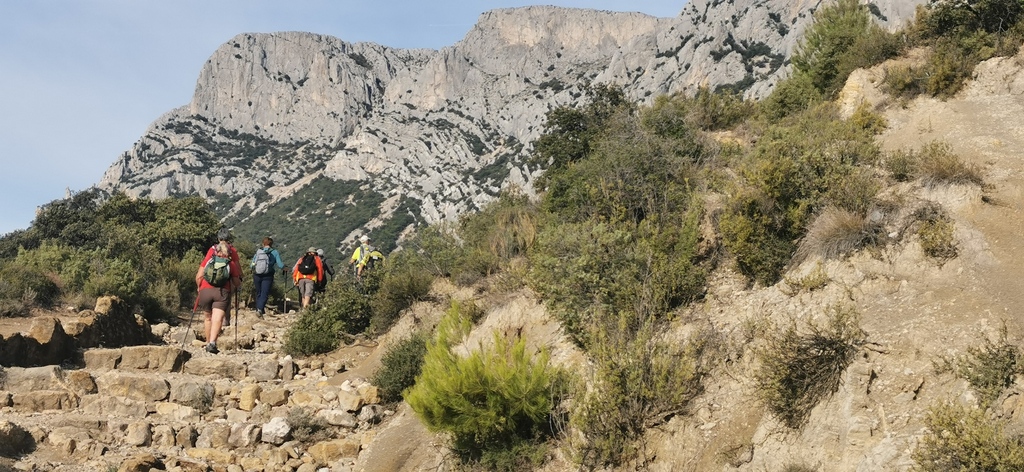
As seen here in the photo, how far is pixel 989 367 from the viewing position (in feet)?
16.7

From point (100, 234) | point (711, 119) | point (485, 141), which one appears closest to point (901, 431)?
point (711, 119)

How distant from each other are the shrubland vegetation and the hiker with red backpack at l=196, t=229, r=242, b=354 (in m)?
1.91

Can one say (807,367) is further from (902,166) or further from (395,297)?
(395,297)

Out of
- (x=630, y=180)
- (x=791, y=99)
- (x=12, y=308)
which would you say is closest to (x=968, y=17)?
(x=791, y=99)

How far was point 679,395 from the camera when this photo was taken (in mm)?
6547

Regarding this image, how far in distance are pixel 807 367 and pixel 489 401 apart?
3.12 metres

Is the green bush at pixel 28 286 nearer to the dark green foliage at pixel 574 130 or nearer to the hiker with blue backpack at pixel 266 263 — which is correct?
the hiker with blue backpack at pixel 266 263

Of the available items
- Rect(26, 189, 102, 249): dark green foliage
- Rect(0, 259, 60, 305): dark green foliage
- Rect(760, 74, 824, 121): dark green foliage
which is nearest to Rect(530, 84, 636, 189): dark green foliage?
Rect(760, 74, 824, 121): dark green foliage

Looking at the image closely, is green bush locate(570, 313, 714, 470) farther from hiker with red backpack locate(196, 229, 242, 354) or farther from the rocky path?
hiker with red backpack locate(196, 229, 242, 354)

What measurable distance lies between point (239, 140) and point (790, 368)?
128817 mm

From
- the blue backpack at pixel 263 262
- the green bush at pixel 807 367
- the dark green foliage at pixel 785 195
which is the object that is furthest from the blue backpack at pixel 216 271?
the green bush at pixel 807 367

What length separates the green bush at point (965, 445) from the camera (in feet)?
14.2

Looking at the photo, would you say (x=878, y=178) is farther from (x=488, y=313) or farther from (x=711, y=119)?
(x=711, y=119)

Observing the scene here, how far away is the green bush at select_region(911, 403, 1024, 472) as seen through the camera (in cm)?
432
